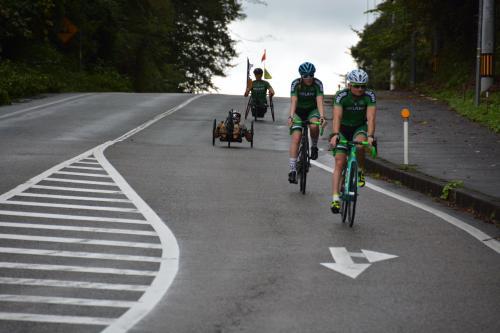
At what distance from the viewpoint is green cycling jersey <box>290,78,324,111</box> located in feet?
51.4

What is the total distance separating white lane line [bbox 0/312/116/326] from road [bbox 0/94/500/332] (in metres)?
0.01

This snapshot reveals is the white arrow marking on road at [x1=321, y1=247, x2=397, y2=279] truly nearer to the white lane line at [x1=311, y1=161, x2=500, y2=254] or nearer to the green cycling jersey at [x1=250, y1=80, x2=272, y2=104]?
the white lane line at [x1=311, y1=161, x2=500, y2=254]

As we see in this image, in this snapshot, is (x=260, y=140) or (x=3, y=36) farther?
(x=3, y=36)

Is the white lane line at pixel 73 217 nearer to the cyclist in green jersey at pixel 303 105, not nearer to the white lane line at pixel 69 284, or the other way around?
the white lane line at pixel 69 284

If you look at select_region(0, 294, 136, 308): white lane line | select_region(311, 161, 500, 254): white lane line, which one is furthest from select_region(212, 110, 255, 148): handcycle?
select_region(0, 294, 136, 308): white lane line

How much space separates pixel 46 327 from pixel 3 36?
1815 inches

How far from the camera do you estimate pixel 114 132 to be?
2711 cm

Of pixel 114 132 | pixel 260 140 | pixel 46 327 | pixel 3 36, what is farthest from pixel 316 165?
pixel 3 36

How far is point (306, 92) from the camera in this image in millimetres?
15672

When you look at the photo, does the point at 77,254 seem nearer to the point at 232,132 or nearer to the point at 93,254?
the point at 93,254

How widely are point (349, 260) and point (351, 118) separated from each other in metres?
3.05

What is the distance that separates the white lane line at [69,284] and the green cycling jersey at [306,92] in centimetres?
720

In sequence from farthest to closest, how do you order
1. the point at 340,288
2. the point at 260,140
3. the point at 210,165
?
the point at 260,140 < the point at 210,165 < the point at 340,288

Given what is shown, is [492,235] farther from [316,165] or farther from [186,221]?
[316,165]
